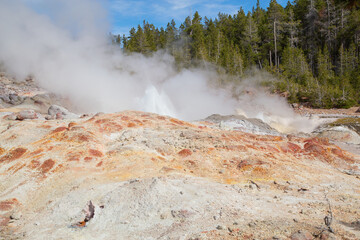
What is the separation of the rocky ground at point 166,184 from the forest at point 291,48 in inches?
946

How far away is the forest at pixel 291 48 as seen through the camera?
1294 inches

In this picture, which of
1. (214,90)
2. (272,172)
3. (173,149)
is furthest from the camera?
(214,90)

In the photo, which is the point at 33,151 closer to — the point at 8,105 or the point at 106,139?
the point at 106,139

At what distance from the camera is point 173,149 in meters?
9.55

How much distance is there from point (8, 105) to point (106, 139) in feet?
50.9

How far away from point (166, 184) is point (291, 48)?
127 feet

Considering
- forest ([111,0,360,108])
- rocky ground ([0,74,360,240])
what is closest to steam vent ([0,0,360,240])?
rocky ground ([0,74,360,240])

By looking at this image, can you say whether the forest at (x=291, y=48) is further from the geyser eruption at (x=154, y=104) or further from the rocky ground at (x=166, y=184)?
the rocky ground at (x=166, y=184)

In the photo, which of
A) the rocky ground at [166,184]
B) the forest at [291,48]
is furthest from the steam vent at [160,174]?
the forest at [291,48]

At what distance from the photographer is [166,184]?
20.7 feet

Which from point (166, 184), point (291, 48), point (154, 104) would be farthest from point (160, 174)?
point (291, 48)

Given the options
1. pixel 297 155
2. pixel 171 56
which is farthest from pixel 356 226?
pixel 171 56

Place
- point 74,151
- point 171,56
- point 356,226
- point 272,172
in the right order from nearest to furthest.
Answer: point 356,226 → point 272,172 → point 74,151 → point 171,56

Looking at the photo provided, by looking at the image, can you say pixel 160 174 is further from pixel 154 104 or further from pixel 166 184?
pixel 154 104
